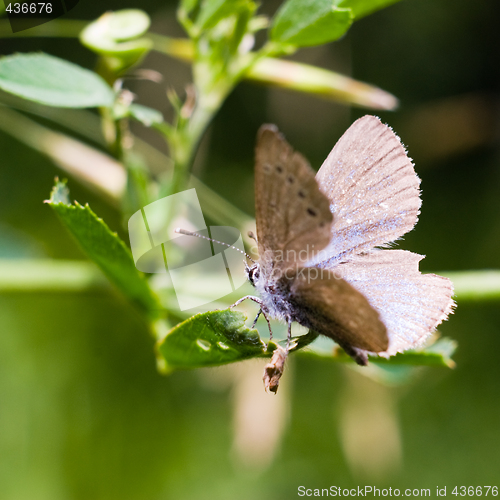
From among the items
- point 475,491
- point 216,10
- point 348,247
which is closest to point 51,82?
point 216,10

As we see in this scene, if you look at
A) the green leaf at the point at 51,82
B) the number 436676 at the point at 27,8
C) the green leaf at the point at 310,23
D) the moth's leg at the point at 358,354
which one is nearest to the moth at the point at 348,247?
the moth's leg at the point at 358,354

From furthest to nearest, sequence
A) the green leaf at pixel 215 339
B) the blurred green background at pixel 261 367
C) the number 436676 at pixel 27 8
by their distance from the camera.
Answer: the blurred green background at pixel 261 367, the number 436676 at pixel 27 8, the green leaf at pixel 215 339

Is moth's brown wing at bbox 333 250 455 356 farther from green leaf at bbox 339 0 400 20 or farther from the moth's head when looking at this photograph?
→ green leaf at bbox 339 0 400 20

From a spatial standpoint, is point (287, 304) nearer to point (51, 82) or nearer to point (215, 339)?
point (215, 339)

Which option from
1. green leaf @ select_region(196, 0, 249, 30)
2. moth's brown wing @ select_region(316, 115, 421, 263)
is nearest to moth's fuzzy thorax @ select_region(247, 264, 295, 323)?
moth's brown wing @ select_region(316, 115, 421, 263)

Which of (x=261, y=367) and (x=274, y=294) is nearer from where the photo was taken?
(x=274, y=294)

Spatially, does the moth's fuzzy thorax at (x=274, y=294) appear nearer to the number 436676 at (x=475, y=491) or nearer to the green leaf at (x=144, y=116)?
the green leaf at (x=144, y=116)

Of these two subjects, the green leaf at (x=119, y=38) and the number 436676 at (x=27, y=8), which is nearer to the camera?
the green leaf at (x=119, y=38)
